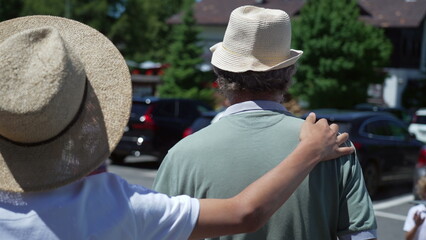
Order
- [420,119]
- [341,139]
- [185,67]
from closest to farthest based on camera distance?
[341,139]
[420,119]
[185,67]

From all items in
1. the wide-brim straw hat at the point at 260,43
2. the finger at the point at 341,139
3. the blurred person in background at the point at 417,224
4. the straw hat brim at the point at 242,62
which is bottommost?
the blurred person in background at the point at 417,224

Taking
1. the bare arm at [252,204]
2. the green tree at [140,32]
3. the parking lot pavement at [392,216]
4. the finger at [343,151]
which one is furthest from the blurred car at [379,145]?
the green tree at [140,32]

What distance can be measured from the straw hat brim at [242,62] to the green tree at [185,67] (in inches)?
1157

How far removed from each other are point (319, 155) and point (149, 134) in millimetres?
11736

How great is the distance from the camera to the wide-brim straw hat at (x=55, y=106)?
140 cm

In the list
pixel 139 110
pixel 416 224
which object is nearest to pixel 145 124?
pixel 139 110

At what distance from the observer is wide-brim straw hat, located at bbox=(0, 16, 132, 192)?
1397 mm

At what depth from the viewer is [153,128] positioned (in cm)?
1339

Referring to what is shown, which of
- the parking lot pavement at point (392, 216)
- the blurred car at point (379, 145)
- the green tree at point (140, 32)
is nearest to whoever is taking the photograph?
the parking lot pavement at point (392, 216)

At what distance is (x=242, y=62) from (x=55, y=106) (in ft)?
3.16

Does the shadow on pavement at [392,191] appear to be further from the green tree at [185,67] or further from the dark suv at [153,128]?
the green tree at [185,67]

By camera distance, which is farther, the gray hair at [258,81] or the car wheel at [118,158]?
the car wheel at [118,158]

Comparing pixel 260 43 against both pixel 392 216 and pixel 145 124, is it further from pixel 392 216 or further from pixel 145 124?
pixel 145 124

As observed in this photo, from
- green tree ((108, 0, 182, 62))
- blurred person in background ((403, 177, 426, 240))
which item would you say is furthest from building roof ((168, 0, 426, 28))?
blurred person in background ((403, 177, 426, 240))
